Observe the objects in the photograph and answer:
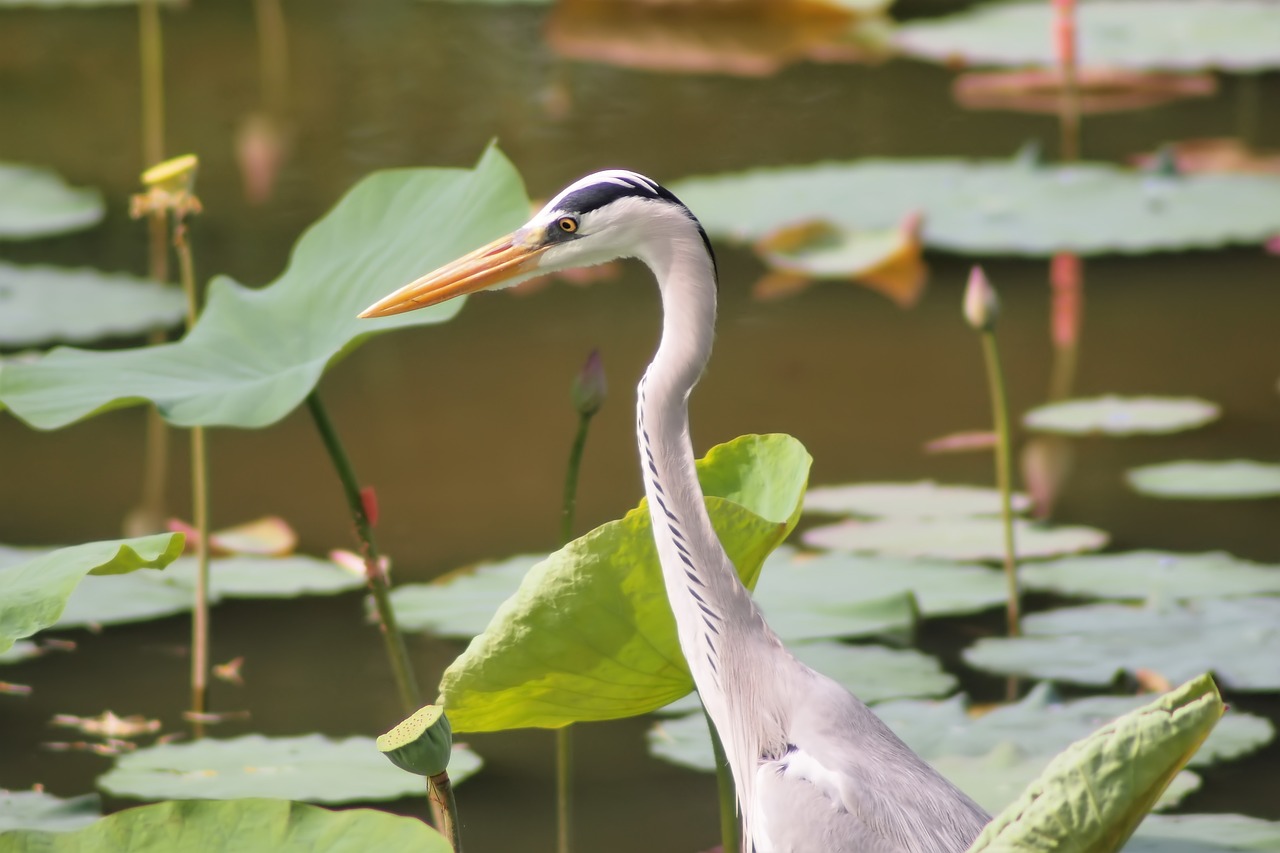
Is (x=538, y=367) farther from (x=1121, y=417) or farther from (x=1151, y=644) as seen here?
(x=1151, y=644)

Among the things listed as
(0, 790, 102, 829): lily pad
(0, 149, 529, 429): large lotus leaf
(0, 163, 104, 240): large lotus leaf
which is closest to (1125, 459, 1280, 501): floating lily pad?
(0, 149, 529, 429): large lotus leaf

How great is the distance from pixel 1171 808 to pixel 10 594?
1.69 metres

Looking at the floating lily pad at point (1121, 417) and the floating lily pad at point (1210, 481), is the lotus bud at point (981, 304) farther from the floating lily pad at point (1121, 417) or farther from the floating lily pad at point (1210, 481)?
the floating lily pad at point (1121, 417)

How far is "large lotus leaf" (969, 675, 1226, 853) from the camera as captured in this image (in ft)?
4.69

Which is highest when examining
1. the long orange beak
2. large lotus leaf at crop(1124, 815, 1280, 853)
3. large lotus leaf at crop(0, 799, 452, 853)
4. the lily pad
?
the long orange beak

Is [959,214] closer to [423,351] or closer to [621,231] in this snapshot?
[423,351]

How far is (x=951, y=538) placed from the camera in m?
3.35

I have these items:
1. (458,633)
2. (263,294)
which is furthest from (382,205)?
(458,633)

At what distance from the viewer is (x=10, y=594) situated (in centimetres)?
191

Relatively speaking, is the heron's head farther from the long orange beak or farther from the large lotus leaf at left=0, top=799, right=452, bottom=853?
the large lotus leaf at left=0, top=799, right=452, bottom=853

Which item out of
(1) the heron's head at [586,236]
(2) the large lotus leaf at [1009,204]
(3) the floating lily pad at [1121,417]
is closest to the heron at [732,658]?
(1) the heron's head at [586,236]

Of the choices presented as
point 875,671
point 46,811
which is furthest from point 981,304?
point 46,811

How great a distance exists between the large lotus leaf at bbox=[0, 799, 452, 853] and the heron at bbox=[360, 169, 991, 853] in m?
0.39

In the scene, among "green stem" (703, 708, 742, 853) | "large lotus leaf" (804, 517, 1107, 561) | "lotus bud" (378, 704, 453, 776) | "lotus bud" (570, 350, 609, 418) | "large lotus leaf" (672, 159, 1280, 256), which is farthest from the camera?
"large lotus leaf" (672, 159, 1280, 256)
